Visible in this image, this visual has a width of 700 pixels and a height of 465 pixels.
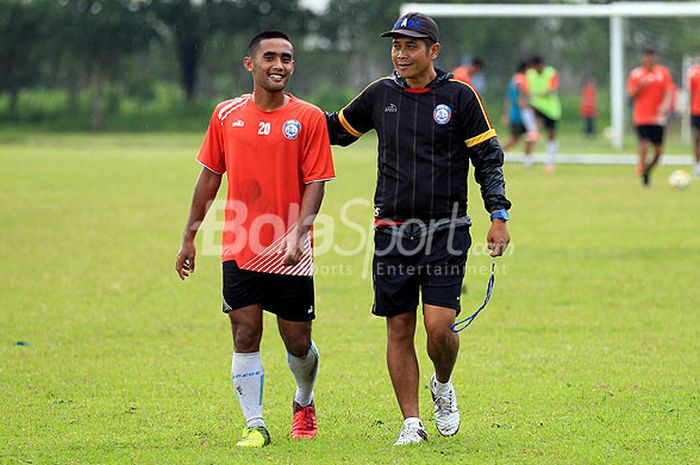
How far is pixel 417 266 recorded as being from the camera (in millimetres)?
6531

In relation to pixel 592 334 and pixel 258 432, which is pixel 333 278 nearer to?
pixel 592 334

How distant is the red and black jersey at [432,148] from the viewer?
6480mm

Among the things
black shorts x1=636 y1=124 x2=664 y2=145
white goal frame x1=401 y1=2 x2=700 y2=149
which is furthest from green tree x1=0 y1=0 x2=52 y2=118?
black shorts x1=636 y1=124 x2=664 y2=145

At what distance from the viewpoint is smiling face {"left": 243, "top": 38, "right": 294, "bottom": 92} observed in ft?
21.2

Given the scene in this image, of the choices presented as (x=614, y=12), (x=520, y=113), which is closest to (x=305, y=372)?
(x=520, y=113)

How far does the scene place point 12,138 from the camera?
142 ft

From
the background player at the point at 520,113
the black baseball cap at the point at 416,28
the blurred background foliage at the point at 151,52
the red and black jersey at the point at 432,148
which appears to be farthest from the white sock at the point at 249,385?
the blurred background foliage at the point at 151,52

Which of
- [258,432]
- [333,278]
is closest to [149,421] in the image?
[258,432]

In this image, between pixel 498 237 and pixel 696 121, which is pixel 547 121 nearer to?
pixel 696 121

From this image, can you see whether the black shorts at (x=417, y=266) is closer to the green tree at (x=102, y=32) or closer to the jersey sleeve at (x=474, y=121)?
the jersey sleeve at (x=474, y=121)

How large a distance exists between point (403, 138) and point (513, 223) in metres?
11.2

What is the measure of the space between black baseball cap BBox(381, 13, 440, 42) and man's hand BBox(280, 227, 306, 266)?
1.12 meters

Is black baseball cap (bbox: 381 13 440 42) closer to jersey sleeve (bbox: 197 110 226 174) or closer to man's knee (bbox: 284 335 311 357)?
jersey sleeve (bbox: 197 110 226 174)

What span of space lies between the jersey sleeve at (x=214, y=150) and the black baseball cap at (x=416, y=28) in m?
1.00
